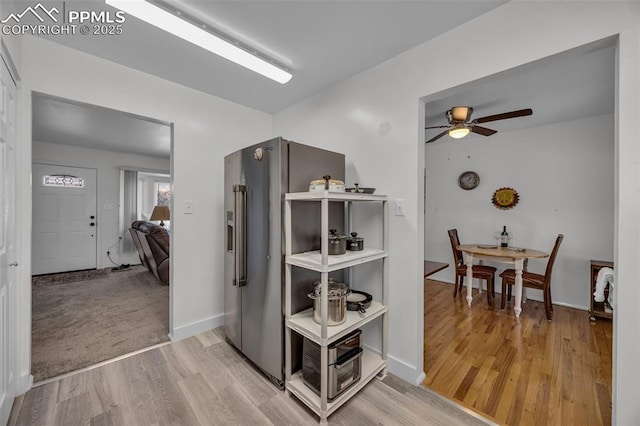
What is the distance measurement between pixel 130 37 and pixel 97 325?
2.79 m

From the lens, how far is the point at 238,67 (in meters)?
2.16

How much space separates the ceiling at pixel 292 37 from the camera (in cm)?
153

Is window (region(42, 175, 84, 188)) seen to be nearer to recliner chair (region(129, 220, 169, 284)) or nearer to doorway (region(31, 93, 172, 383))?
doorway (region(31, 93, 172, 383))

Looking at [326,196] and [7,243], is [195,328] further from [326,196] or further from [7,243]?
[326,196]

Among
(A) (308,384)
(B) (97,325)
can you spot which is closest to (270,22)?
(A) (308,384)

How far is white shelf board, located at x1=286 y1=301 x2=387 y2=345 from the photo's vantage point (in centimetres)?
157

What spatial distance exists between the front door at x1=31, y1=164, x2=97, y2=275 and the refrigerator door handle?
5.04 m

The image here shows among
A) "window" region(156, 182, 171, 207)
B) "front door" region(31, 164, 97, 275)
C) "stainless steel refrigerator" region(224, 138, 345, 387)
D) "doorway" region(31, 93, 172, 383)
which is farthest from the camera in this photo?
Answer: "window" region(156, 182, 171, 207)

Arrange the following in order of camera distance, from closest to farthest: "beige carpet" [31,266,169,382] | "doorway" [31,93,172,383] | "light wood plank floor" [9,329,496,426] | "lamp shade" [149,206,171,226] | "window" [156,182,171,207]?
"light wood plank floor" [9,329,496,426]
"beige carpet" [31,266,169,382]
"doorway" [31,93,172,383]
"lamp shade" [149,206,171,226]
"window" [156,182,171,207]

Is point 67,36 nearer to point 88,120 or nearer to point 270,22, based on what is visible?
point 270,22

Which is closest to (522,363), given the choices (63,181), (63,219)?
(63,219)

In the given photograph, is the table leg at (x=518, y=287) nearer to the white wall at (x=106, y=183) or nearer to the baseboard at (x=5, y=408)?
the baseboard at (x=5, y=408)

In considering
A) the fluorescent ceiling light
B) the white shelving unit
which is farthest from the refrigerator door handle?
the fluorescent ceiling light

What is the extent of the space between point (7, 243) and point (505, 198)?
5243 millimetres
